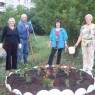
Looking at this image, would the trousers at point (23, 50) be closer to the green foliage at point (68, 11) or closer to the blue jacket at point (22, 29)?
the blue jacket at point (22, 29)

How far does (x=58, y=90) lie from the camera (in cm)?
685

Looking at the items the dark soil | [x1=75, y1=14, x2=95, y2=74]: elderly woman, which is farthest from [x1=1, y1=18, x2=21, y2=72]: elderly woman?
[x1=75, y1=14, x2=95, y2=74]: elderly woman

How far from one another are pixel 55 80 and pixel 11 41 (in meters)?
2.31

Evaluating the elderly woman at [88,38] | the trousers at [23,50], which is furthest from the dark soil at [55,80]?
the trousers at [23,50]

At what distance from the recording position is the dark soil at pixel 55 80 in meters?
7.10

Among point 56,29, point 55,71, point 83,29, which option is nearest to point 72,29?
point 56,29

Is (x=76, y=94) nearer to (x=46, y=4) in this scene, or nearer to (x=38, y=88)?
(x=38, y=88)

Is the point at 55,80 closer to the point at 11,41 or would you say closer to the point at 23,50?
the point at 11,41

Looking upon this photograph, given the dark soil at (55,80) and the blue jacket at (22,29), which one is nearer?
the dark soil at (55,80)

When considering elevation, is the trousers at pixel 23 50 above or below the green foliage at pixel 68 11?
below

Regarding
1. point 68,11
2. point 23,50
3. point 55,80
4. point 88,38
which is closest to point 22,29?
point 23,50

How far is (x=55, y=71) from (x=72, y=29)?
13.7ft

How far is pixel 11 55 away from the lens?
9.60 meters

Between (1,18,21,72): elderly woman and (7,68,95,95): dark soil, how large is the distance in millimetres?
1239
